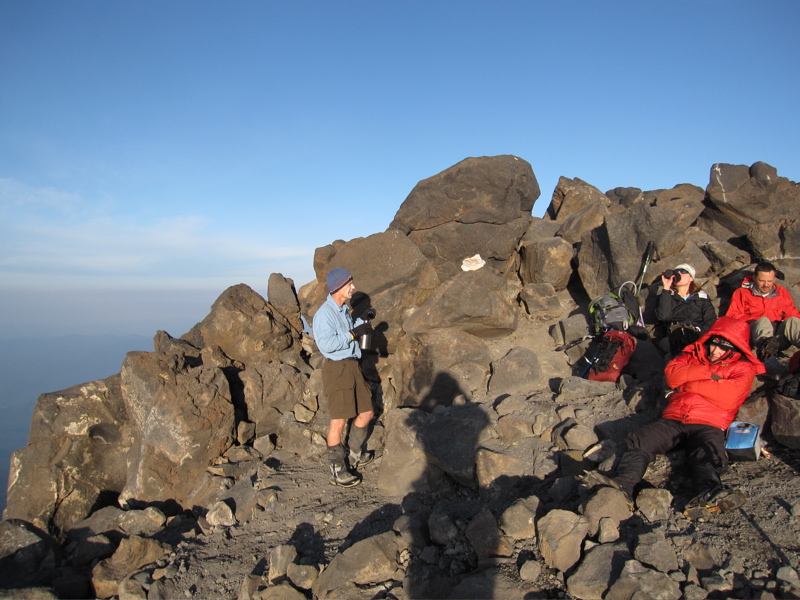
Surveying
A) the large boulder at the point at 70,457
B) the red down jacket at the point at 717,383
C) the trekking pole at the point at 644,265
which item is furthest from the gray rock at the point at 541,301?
the large boulder at the point at 70,457

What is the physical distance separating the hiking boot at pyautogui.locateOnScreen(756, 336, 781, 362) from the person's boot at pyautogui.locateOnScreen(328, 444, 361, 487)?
565 centimetres

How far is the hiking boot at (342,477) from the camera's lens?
6.31 meters

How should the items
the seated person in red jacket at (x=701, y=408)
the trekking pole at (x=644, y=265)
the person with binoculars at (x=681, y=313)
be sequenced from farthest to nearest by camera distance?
the trekking pole at (x=644, y=265) < the person with binoculars at (x=681, y=313) < the seated person in red jacket at (x=701, y=408)

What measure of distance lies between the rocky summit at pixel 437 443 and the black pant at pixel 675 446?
0.20 metres

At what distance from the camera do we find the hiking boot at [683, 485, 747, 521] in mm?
3941

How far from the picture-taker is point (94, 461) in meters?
8.23

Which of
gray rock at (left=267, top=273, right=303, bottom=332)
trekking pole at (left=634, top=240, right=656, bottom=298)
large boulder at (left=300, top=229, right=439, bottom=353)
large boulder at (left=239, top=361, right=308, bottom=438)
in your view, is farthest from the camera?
gray rock at (left=267, top=273, right=303, bottom=332)

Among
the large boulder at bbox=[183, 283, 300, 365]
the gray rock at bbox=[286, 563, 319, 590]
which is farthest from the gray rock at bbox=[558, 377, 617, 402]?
the large boulder at bbox=[183, 283, 300, 365]

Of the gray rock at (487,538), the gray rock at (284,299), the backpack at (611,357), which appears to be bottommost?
the gray rock at (487,538)

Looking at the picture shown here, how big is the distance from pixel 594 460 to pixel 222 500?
5.03 metres

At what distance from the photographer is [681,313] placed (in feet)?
25.5

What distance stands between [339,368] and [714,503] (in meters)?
4.30

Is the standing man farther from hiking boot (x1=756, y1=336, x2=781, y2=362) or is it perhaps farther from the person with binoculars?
hiking boot (x1=756, y1=336, x2=781, y2=362)

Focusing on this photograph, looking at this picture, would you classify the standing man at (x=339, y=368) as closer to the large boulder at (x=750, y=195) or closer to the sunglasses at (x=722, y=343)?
the sunglasses at (x=722, y=343)
